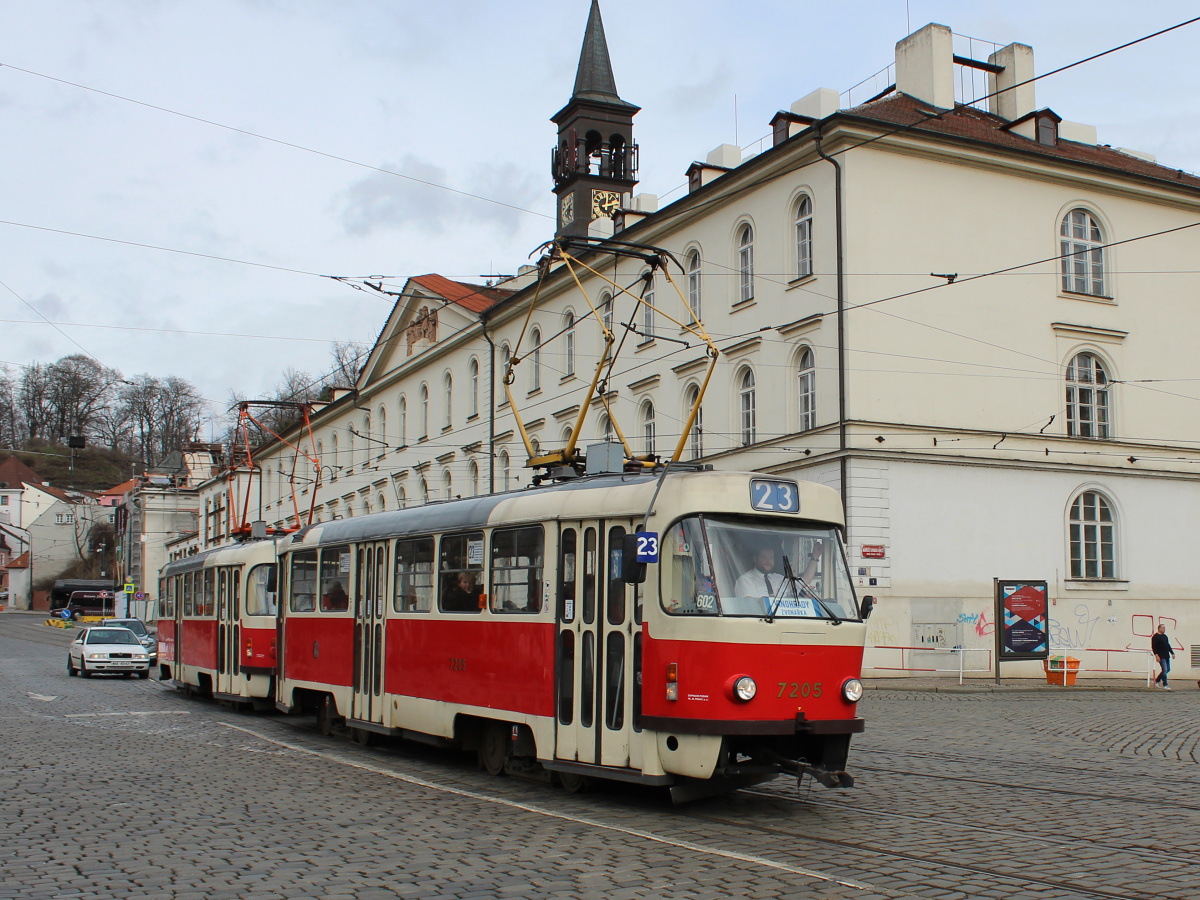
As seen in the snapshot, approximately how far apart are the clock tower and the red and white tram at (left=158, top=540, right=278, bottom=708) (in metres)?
27.0

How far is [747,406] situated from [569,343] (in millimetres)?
11795

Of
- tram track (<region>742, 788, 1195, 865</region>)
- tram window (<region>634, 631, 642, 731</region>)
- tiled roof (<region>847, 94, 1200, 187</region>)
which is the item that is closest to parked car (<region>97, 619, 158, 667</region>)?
tiled roof (<region>847, 94, 1200, 187</region>)

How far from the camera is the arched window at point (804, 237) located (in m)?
32.0

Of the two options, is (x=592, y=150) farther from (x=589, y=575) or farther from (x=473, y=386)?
(x=589, y=575)

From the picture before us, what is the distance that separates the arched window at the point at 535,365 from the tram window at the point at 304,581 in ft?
90.9

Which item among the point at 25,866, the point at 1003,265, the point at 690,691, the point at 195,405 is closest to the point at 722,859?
the point at 690,691

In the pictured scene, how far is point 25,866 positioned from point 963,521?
25495mm

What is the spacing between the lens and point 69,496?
12638cm

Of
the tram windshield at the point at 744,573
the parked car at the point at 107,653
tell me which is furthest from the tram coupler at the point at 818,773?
the parked car at the point at 107,653

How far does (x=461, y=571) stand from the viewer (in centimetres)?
1364

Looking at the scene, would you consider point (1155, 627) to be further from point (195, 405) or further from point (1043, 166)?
point (195, 405)

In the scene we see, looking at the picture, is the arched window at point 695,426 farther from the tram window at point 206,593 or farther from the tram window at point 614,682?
the tram window at point 614,682

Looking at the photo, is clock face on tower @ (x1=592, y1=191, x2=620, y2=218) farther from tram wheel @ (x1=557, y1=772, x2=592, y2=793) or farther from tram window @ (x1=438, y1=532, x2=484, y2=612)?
tram wheel @ (x1=557, y1=772, x2=592, y2=793)

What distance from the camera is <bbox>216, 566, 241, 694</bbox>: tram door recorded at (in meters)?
21.8
